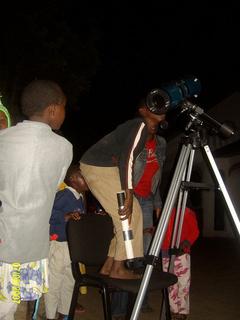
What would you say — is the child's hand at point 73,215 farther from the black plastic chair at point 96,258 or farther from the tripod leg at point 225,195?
the tripod leg at point 225,195

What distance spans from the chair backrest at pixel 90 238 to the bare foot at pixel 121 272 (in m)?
0.30

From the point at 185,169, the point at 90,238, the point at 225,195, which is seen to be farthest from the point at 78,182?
the point at 225,195

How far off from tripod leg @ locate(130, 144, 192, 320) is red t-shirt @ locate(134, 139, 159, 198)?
4.09 feet

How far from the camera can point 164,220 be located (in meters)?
3.03

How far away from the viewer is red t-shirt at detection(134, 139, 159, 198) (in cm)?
439

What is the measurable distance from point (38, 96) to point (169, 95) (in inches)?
28.7

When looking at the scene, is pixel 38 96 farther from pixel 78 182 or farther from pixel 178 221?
pixel 78 182

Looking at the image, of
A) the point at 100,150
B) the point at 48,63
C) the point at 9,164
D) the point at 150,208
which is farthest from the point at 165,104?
the point at 48,63

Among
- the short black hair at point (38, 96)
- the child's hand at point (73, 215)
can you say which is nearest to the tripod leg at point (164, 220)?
the short black hair at point (38, 96)

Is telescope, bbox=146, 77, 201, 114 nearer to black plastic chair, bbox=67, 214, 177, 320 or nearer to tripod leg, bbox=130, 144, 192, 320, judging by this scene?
tripod leg, bbox=130, 144, 192, 320

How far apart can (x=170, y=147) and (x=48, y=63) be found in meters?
4.31

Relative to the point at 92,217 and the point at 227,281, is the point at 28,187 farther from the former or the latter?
the point at 227,281

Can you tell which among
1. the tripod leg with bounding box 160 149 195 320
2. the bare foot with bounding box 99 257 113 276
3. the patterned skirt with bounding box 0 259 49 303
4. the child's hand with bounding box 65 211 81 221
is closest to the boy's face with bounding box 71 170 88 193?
the child's hand with bounding box 65 211 81 221

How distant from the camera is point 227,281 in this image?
7.04 m
